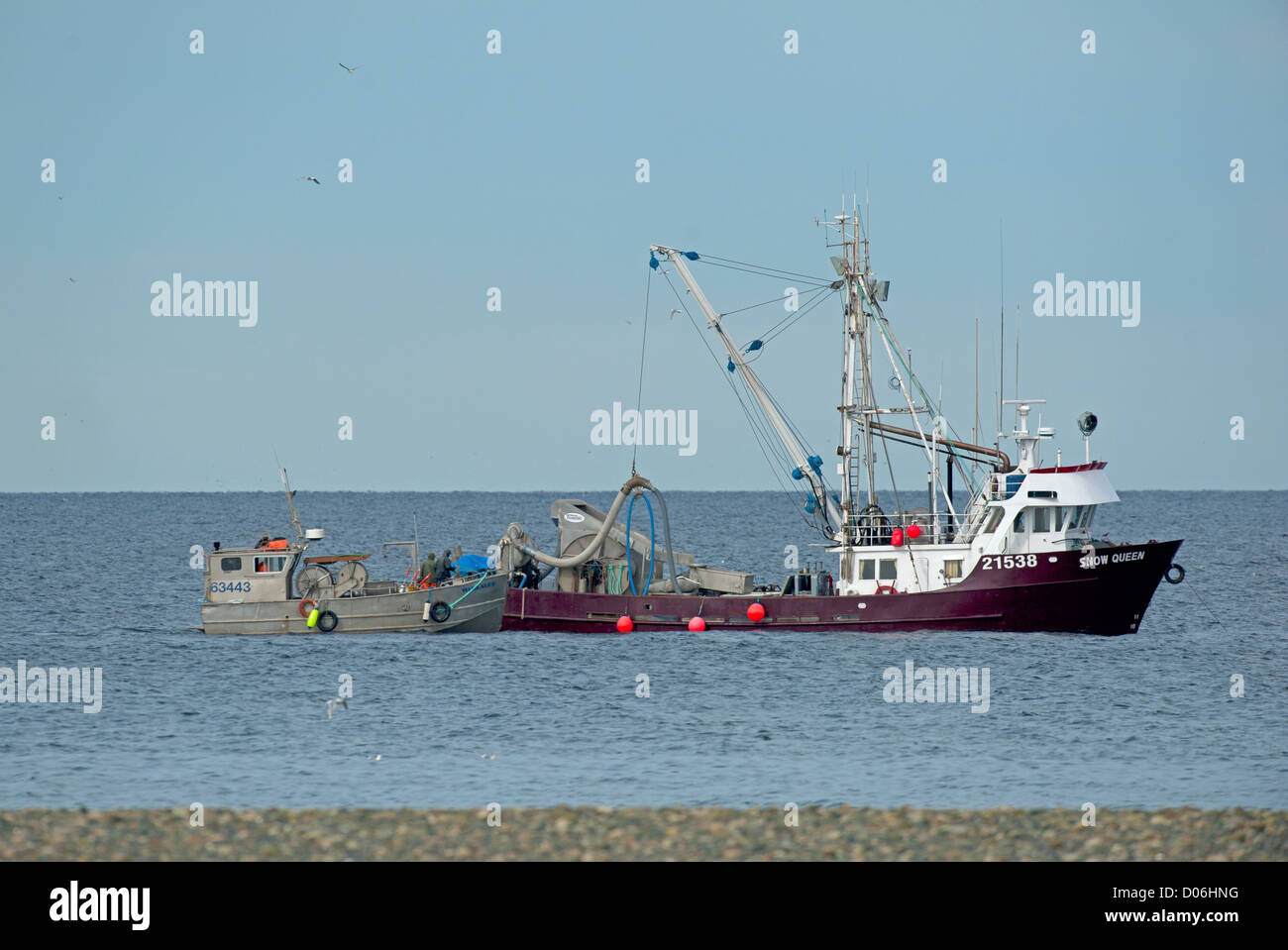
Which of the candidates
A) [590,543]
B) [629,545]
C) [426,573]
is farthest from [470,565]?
[629,545]

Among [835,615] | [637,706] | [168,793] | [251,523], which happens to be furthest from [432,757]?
[251,523]

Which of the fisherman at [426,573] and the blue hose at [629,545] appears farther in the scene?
the fisherman at [426,573]

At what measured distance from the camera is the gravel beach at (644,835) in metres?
18.4

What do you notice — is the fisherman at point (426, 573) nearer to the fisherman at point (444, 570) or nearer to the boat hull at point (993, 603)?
the fisherman at point (444, 570)

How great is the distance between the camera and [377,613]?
147 feet

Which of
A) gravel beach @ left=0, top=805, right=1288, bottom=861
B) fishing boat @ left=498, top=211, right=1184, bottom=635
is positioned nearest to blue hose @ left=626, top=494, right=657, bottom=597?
fishing boat @ left=498, top=211, right=1184, bottom=635

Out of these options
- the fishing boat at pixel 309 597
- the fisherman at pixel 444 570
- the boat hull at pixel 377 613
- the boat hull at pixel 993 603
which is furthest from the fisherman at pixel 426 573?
the boat hull at pixel 993 603

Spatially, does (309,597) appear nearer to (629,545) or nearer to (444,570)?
(444,570)

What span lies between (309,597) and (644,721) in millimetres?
15604

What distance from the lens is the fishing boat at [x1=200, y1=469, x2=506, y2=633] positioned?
145 feet

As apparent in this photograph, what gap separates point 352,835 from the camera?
1911 cm

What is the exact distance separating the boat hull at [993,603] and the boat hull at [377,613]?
4.12m
